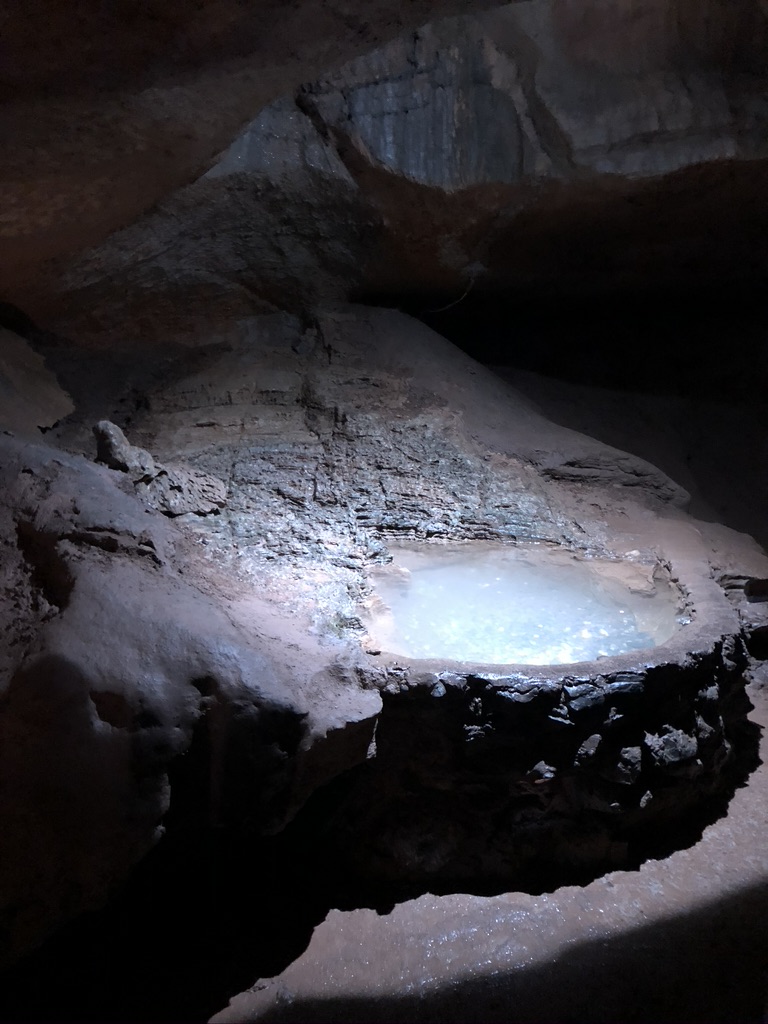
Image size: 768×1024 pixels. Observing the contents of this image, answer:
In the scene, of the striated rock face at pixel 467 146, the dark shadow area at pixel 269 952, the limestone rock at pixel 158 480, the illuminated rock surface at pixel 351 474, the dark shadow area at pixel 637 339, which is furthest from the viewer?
the dark shadow area at pixel 637 339

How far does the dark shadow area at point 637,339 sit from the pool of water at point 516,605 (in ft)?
9.58

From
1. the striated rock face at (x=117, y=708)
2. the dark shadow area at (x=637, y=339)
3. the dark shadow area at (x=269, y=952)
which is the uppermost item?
the dark shadow area at (x=637, y=339)

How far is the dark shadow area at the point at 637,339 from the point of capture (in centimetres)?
615

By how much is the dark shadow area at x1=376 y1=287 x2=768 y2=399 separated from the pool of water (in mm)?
2920

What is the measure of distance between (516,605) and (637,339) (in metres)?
4.05

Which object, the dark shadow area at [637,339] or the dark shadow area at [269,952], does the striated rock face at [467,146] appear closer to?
the dark shadow area at [637,339]

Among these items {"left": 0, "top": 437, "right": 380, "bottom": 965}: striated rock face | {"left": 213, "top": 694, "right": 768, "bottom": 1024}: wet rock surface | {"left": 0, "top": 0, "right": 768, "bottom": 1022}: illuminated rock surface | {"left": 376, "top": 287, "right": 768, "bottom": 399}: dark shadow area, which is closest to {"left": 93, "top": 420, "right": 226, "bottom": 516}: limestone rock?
{"left": 0, "top": 0, "right": 768, "bottom": 1022}: illuminated rock surface

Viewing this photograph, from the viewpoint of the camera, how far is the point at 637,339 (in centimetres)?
649

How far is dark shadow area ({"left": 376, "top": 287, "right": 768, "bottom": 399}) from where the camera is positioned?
20.2 ft

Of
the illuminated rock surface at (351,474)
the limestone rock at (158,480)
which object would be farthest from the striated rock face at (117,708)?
the limestone rock at (158,480)

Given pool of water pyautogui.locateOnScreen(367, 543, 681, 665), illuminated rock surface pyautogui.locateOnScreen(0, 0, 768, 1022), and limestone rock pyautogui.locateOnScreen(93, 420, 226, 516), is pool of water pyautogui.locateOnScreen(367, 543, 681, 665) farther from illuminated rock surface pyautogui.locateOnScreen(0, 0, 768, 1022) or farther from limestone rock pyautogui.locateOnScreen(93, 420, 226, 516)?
limestone rock pyautogui.locateOnScreen(93, 420, 226, 516)

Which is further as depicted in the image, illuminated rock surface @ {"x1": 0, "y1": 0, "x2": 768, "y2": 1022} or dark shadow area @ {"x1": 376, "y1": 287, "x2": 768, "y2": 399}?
dark shadow area @ {"x1": 376, "y1": 287, "x2": 768, "y2": 399}

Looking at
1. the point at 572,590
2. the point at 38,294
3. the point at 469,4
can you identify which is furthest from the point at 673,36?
the point at 38,294

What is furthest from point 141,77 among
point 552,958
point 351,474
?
point 552,958
